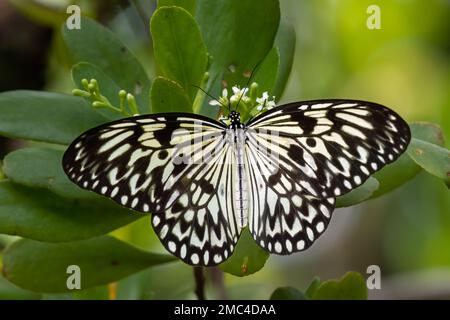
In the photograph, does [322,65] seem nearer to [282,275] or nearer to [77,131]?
[282,275]

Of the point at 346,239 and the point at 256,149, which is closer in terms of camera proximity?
the point at 256,149

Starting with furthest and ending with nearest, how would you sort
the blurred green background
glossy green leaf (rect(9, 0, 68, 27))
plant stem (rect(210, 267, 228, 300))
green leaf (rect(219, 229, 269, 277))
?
the blurred green background
glossy green leaf (rect(9, 0, 68, 27))
plant stem (rect(210, 267, 228, 300))
green leaf (rect(219, 229, 269, 277))

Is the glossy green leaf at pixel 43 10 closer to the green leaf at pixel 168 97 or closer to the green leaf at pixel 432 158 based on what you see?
the green leaf at pixel 168 97

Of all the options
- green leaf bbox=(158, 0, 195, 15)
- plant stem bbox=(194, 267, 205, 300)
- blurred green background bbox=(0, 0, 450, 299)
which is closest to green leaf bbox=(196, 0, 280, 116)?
green leaf bbox=(158, 0, 195, 15)

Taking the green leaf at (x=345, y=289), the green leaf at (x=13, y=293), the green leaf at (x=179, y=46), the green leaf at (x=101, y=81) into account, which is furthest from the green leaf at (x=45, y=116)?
the green leaf at (x=345, y=289)

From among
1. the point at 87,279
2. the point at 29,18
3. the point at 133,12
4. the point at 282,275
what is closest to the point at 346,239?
the point at 282,275

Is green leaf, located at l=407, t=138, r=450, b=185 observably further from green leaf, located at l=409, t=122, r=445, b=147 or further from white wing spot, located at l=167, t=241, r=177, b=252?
white wing spot, located at l=167, t=241, r=177, b=252
